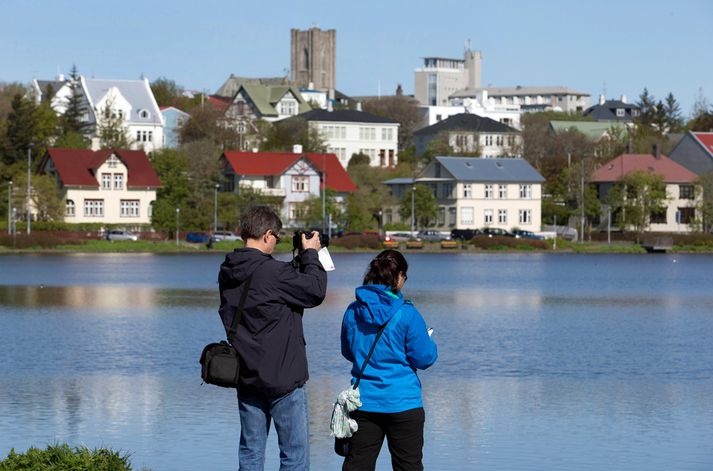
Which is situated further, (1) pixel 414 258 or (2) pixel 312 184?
(2) pixel 312 184

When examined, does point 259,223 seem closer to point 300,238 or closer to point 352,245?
point 300,238

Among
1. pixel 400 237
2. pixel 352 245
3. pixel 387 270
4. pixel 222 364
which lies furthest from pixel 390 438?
pixel 400 237

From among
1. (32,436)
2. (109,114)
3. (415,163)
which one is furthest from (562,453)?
(415,163)

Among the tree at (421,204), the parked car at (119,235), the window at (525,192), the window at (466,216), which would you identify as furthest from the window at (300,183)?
the window at (525,192)

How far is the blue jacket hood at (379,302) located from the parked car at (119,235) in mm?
83697

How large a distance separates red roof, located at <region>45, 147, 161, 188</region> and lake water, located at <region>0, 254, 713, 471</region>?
140 feet

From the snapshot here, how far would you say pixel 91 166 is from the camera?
100062 millimetres

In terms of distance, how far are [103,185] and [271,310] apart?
301ft

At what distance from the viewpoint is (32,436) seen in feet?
54.3

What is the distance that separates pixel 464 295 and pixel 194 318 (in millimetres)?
15727

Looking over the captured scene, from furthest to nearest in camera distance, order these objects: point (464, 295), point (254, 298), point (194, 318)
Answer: point (464, 295)
point (194, 318)
point (254, 298)

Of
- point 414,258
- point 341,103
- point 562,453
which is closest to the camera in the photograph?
point 562,453

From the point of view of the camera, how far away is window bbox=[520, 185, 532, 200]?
111 metres

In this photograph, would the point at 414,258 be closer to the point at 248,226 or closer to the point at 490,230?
the point at 490,230
